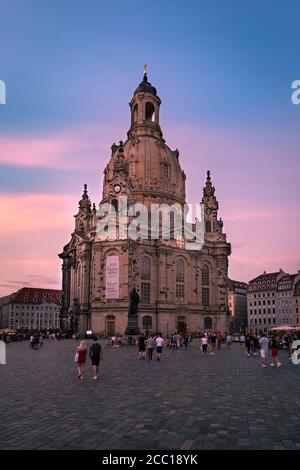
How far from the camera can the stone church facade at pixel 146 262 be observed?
75812 mm

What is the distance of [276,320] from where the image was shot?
114 meters

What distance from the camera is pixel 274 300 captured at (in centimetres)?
11556

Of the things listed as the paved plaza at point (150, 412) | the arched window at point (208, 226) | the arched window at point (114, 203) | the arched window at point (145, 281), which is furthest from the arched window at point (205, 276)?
the paved plaza at point (150, 412)

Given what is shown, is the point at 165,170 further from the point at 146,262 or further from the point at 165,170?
the point at 146,262

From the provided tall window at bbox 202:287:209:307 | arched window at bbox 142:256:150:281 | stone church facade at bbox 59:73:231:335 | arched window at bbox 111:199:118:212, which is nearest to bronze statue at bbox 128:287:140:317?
stone church facade at bbox 59:73:231:335

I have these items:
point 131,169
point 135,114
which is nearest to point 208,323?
point 131,169

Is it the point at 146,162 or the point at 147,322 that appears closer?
the point at 147,322

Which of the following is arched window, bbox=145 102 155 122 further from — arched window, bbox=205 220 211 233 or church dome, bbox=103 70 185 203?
arched window, bbox=205 220 211 233

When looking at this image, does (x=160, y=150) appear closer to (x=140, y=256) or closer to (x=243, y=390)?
(x=140, y=256)

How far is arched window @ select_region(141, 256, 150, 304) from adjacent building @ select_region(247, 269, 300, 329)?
45579 mm

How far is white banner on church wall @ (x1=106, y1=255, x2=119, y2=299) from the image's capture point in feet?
247

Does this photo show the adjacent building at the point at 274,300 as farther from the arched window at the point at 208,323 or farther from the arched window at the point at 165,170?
the arched window at the point at 165,170

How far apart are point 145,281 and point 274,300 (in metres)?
50.1

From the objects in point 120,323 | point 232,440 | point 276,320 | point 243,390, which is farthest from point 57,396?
point 276,320
